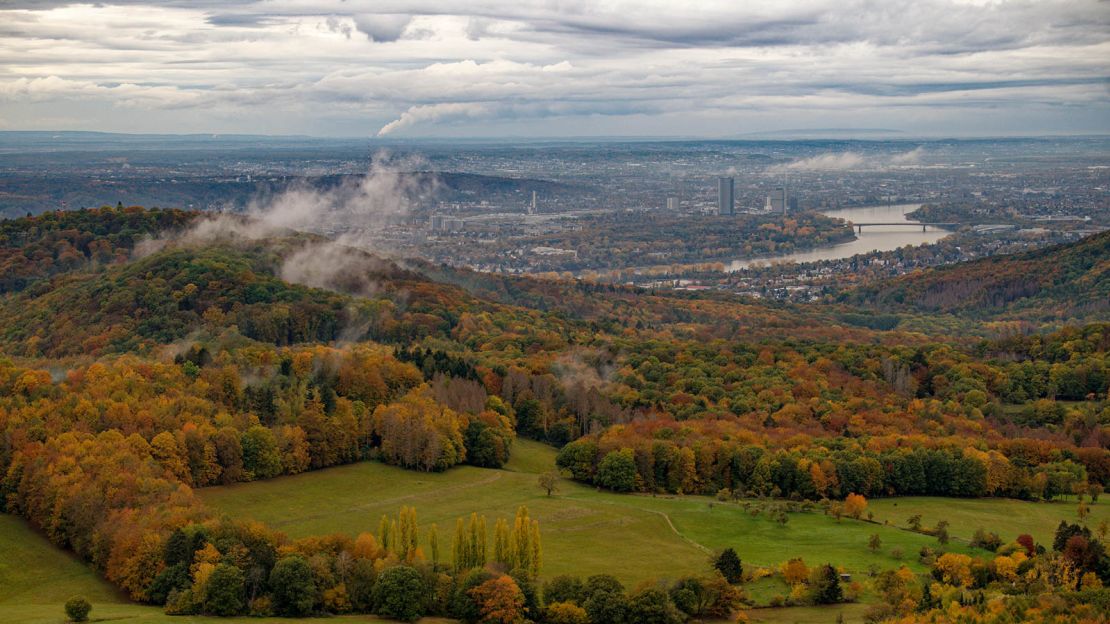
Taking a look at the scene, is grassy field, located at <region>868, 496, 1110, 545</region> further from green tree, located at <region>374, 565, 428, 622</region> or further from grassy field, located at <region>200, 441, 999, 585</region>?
green tree, located at <region>374, 565, 428, 622</region>

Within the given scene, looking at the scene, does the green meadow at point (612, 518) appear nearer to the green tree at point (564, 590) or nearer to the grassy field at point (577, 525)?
the grassy field at point (577, 525)

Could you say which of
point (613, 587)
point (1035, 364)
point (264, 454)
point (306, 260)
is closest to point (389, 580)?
point (613, 587)

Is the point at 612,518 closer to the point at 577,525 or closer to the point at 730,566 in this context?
the point at 577,525

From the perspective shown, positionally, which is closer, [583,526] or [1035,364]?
[583,526]

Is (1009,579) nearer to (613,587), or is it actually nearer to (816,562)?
(816,562)

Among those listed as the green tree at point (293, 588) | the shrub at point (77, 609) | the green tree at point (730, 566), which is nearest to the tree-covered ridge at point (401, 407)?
the green tree at point (293, 588)

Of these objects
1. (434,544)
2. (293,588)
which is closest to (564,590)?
(434,544)
